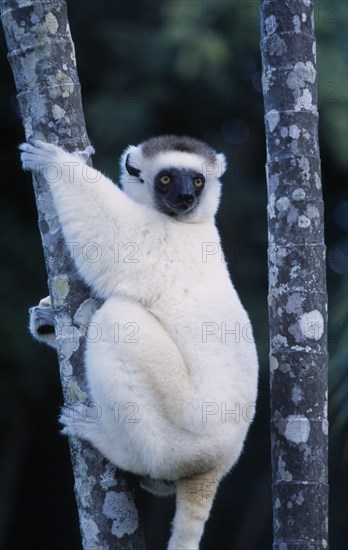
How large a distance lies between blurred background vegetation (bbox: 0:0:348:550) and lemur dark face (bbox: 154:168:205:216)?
7.31m

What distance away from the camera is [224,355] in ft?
15.6

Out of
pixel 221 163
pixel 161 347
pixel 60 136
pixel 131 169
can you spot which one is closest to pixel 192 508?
pixel 161 347

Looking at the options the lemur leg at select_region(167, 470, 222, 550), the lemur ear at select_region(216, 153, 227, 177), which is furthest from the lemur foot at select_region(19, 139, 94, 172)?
the lemur leg at select_region(167, 470, 222, 550)

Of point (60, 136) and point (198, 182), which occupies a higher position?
point (60, 136)

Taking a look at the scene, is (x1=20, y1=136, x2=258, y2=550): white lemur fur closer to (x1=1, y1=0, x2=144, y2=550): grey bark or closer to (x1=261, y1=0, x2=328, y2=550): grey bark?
(x1=1, y1=0, x2=144, y2=550): grey bark

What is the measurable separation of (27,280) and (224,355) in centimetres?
1008

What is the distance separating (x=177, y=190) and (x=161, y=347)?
3.61 ft

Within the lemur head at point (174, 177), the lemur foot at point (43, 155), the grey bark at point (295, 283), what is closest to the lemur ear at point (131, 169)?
the lemur head at point (174, 177)

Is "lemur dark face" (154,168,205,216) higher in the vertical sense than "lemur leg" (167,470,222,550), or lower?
higher

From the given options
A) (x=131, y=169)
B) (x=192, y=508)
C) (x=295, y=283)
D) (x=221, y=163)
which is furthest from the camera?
(x=221, y=163)

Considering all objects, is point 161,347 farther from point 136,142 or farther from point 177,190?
point 136,142

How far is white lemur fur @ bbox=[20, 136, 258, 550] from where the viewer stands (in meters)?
4.49

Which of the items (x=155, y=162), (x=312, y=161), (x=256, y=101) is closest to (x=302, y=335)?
(x=312, y=161)

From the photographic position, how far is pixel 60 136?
4.60 meters
